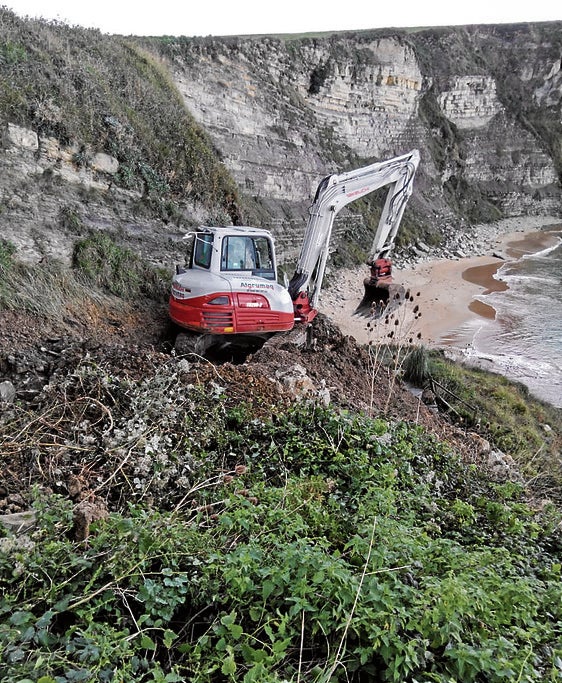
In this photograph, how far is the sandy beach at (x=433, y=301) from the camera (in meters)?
16.2

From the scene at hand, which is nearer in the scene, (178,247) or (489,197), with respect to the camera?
(178,247)

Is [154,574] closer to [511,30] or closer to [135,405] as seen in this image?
[135,405]

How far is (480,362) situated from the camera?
611 inches

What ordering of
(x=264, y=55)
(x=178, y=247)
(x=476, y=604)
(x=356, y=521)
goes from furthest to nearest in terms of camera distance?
1. (x=264, y=55)
2. (x=178, y=247)
3. (x=356, y=521)
4. (x=476, y=604)

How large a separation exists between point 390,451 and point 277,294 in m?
4.13

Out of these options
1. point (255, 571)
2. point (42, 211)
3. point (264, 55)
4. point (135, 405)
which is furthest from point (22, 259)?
point (264, 55)

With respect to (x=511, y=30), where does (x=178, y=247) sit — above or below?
below

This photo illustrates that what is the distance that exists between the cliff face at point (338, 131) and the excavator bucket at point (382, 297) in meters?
5.36

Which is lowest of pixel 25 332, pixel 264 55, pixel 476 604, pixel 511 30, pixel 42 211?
pixel 25 332

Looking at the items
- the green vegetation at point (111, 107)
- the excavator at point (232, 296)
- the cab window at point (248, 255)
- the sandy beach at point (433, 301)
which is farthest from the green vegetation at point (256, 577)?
the green vegetation at point (111, 107)

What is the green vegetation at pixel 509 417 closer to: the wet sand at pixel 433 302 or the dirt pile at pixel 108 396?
the dirt pile at pixel 108 396

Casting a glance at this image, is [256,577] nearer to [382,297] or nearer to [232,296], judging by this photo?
[232,296]

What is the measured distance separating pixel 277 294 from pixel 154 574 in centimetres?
610

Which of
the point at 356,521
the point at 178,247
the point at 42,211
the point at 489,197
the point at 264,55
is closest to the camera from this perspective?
the point at 356,521
